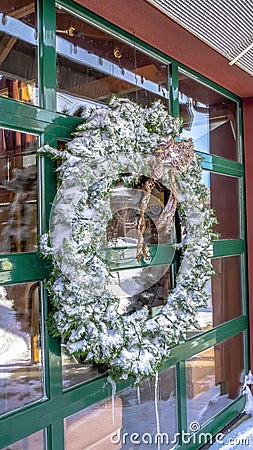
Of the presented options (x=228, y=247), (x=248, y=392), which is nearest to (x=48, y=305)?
(x=228, y=247)

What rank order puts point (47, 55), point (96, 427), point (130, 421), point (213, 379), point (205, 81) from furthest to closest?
point (213, 379), point (205, 81), point (130, 421), point (96, 427), point (47, 55)

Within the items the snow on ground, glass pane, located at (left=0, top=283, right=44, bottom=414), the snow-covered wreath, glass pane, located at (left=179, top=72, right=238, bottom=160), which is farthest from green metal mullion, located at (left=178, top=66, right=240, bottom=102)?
the snow on ground

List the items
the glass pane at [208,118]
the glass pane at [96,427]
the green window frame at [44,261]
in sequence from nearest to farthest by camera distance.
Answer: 1. the green window frame at [44,261]
2. the glass pane at [96,427]
3. the glass pane at [208,118]

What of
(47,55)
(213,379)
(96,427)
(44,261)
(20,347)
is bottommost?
(213,379)

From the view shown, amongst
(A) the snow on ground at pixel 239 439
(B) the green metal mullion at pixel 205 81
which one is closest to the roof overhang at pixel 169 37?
(B) the green metal mullion at pixel 205 81

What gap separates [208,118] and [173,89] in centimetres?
56

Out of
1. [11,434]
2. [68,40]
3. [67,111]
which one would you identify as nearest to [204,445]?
[11,434]

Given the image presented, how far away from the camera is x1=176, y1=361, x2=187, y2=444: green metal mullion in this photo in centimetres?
239

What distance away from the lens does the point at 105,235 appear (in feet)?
6.05

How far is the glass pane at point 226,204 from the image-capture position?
2971mm

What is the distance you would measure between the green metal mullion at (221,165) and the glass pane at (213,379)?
113 centimetres

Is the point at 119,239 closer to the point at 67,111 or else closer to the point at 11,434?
the point at 67,111

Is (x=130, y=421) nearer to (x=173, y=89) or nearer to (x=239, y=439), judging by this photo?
(x=239, y=439)

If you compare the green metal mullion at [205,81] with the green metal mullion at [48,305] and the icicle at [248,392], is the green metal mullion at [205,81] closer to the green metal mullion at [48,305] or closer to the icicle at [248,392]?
the green metal mullion at [48,305]
